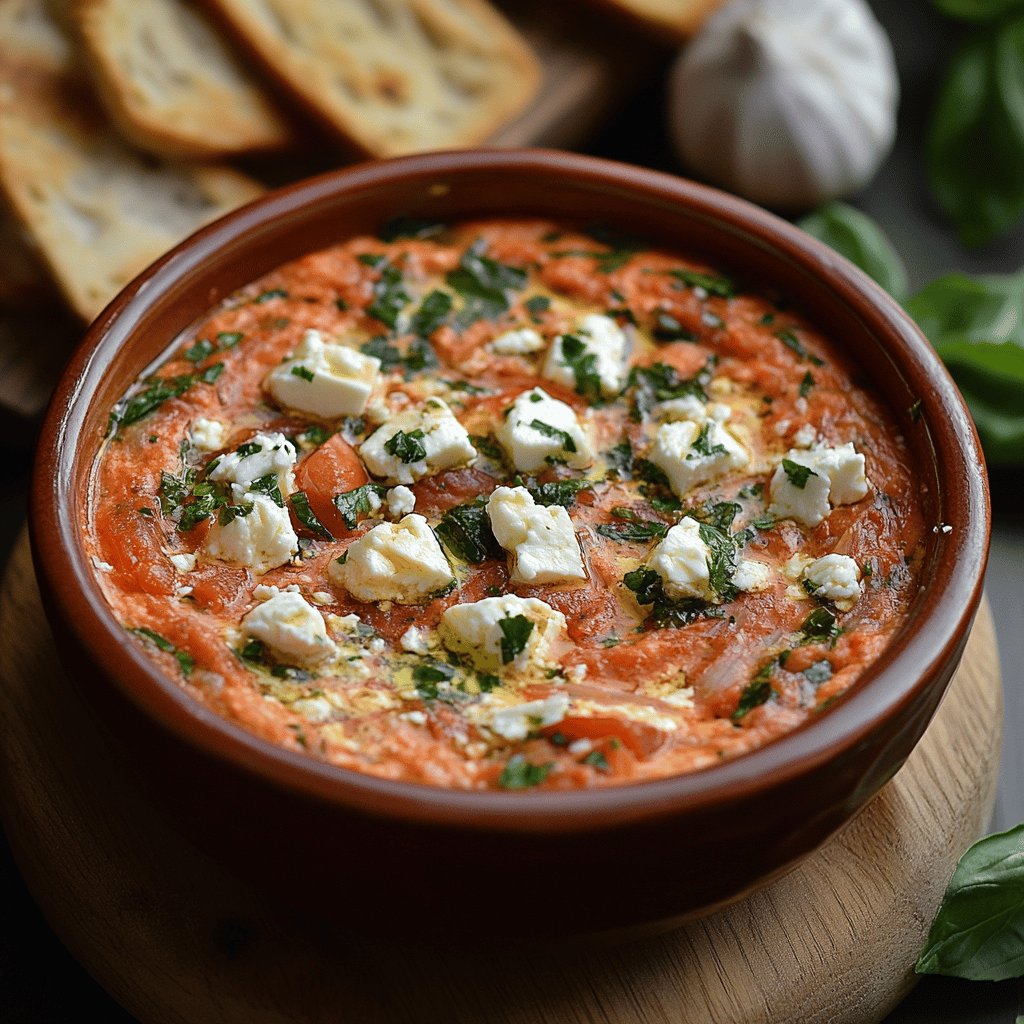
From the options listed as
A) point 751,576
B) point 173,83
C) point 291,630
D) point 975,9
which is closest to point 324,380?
point 291,630

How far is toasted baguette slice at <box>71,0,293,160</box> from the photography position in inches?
174

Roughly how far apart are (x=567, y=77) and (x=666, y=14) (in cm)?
44

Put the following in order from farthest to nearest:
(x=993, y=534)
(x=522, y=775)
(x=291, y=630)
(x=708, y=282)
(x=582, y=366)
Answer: (x=993, y=534)
(x=708, y=282)
(x=582, y=366)
(x=291, y=630)
(x=522, y=775)

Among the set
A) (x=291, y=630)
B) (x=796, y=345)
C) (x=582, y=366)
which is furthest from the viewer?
(x=796, y=345)

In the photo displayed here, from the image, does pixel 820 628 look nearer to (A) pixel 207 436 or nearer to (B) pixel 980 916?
(B) pixel 980 916

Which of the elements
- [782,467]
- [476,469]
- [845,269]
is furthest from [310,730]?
[845,269]

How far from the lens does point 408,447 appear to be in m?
3.01

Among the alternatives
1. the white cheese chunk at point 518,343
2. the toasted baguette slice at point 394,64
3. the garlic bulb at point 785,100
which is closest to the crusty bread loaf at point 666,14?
the garlic bulb at point 785,100

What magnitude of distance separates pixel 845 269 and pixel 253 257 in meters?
1.49

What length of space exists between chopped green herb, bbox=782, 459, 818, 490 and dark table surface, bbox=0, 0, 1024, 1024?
1062 mm

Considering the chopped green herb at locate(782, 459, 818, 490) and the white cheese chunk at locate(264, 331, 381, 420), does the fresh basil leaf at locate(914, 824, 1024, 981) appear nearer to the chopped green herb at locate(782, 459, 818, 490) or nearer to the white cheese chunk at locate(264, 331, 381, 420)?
the chopped green herb at locate(782, 459, 818, 490)

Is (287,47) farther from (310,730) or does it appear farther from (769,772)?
(769,772)

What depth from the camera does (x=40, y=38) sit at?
15.3ft

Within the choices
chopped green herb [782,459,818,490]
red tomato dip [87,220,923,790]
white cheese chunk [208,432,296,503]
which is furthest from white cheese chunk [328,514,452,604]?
chopped green herb [782,459,818,490]
